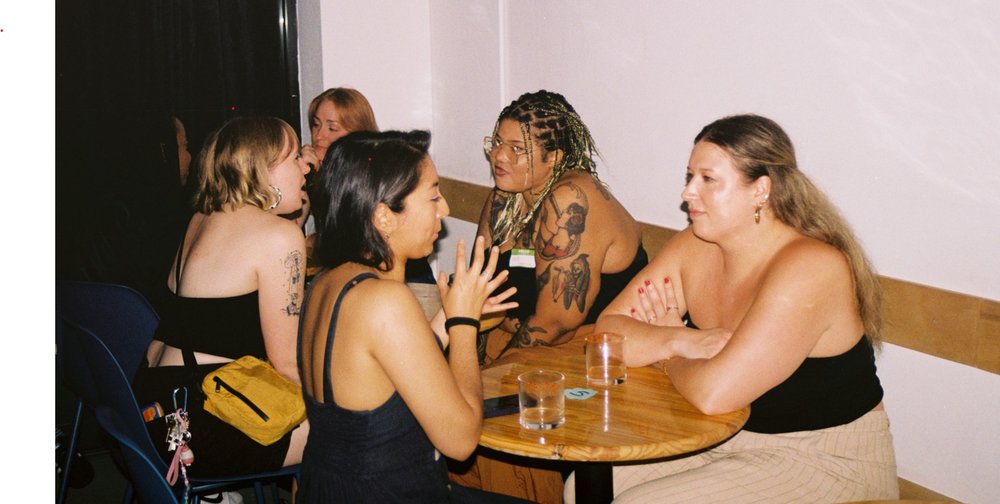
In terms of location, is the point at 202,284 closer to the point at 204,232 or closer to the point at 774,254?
the point at 204,232

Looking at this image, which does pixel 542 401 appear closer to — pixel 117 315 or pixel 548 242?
pixel 548 242

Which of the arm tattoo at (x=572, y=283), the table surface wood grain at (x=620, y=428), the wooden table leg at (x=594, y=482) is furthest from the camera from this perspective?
the arm tattoo at (x=572, y=283)

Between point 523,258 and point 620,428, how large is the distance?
133 centimetres

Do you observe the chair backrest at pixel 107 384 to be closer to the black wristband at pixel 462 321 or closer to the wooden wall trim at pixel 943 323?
the black wristband at pixel 462 321

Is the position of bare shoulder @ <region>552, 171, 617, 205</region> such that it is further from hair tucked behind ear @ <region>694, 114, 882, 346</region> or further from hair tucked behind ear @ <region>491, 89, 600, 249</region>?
hair tucked behind ear @ <region>694, 114, 882, 346</region>

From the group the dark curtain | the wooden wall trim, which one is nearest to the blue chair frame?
the dark curtain

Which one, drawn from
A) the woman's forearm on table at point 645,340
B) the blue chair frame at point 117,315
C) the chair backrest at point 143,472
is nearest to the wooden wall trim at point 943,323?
the woman's forearm on table at point 645,340

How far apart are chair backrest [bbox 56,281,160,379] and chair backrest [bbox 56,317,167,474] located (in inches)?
5.7

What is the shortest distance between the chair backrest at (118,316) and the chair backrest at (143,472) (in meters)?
0.76

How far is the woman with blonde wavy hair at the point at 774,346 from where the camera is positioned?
84.4 inches

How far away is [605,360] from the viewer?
2.38m

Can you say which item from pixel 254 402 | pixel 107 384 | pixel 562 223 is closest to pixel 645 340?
pixel 562 223

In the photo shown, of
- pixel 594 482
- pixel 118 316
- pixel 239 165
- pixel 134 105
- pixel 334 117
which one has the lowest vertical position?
pixel 594 482

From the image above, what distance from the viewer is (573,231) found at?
3.05 m
